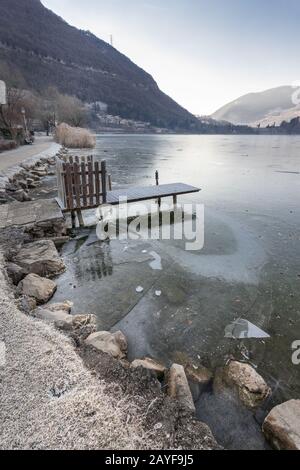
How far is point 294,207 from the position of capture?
11008 mm

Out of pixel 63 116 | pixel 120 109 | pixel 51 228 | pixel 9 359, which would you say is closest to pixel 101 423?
pixel 9 359

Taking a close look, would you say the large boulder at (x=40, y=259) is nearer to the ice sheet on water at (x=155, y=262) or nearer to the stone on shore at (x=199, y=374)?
the ice sheet on water at (x=155, y=262)

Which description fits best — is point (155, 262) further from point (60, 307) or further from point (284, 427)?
point (284, 427)

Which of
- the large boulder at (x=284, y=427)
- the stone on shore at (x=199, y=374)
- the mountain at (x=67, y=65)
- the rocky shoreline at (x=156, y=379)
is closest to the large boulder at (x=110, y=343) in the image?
the rocky shoreline at (x=156, y=379)

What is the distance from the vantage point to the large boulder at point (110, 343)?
313 centimetres

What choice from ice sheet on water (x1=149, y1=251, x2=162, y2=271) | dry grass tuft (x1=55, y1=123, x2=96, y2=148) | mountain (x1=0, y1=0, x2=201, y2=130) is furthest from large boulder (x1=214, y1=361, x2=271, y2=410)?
mountain (x1=0, y1=0, x2=201, y2=130)

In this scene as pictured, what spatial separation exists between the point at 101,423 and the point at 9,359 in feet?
3.82

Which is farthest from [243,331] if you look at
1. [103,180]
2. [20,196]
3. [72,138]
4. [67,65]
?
[67,65]

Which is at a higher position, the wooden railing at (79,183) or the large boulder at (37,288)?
the wooden railing at (79,183)

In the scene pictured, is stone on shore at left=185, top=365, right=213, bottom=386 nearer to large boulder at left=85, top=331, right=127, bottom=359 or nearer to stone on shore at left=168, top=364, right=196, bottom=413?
stone on shore at left=168, top=364, right=196, bottom=413

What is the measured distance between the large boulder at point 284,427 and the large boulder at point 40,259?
14.3ft

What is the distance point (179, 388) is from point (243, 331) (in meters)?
1.66

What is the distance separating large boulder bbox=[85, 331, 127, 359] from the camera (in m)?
3.13

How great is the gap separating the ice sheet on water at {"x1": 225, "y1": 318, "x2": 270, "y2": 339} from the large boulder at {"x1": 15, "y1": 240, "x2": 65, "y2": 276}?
3497mm
